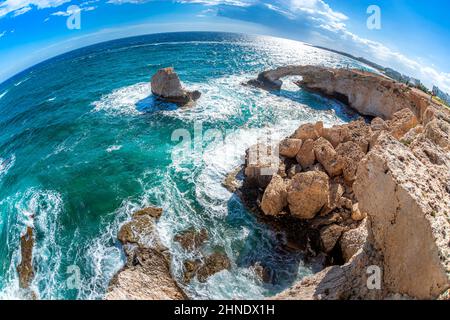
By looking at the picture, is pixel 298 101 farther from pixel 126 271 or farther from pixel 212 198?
pixel 126 271

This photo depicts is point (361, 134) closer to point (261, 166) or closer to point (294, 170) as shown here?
point (294, 170)

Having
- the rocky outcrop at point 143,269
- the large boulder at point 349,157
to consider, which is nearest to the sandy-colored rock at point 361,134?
the large boulder at point 349,157

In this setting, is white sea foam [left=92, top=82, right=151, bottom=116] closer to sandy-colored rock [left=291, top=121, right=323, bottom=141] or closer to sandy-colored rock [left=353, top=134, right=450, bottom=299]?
sandy-colored rock [left=291, top=121, right=323, bottom=141]

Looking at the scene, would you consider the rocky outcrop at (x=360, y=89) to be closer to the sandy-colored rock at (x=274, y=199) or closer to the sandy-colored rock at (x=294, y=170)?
the sandy-colored rock at (x=294, y=170)

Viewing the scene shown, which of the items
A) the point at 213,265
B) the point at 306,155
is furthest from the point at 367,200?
the point at 306,155

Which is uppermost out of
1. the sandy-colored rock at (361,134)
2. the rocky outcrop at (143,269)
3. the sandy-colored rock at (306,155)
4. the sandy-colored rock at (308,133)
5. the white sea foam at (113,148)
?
the sandy-colored rock at (361,134)

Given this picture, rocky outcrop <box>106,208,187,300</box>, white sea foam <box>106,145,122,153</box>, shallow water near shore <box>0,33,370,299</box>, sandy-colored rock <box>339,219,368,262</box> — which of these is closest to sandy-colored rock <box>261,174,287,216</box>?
shallow water near shore <box>0,33,370,299</box>
